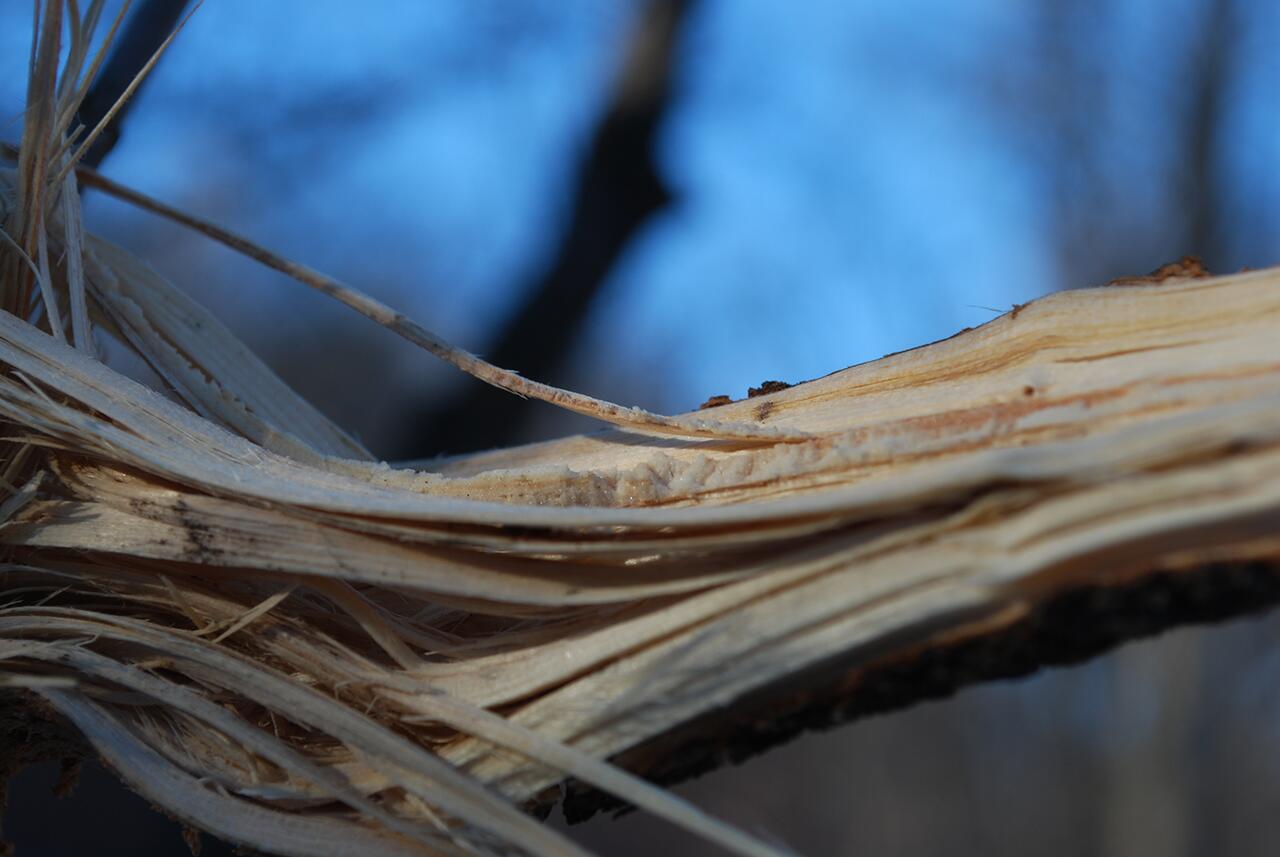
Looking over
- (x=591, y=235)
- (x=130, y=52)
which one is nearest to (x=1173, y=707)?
(x=591, y=235)

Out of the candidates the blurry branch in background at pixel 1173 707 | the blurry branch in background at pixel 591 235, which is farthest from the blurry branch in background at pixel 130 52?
the blurry branch in background at pixel 1173 707

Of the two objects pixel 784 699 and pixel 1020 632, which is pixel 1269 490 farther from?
pixel 784 699

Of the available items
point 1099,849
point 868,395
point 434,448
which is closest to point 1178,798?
point 1099,849

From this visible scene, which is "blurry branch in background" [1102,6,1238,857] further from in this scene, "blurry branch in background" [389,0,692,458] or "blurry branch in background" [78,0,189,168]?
"blurry branch in background" [78,0,189,168]

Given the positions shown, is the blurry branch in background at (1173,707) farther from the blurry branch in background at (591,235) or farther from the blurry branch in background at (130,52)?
the blurry branch in background at (130,52)

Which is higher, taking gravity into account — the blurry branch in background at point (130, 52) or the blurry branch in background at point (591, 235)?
the blurry branch in background at point (591, 235)

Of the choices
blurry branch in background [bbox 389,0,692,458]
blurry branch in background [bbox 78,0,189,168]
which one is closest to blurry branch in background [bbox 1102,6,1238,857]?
blurry branch in background [bbox 389,0,692,458]
